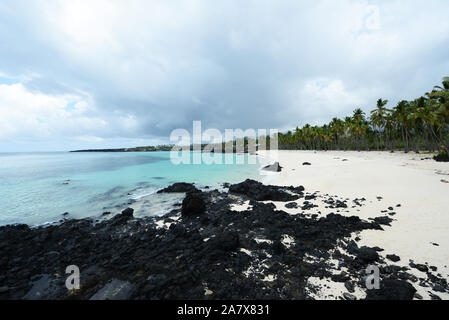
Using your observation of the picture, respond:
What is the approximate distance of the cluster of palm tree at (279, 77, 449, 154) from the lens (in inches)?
1352

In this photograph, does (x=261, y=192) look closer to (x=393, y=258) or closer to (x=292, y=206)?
(x=292, y=206)

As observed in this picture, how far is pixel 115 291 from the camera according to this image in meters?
5.18

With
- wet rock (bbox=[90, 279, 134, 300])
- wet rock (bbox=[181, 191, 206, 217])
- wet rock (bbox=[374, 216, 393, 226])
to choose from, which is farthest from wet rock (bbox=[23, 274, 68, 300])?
wet rock (bbox=[374, 216, 393, 226])

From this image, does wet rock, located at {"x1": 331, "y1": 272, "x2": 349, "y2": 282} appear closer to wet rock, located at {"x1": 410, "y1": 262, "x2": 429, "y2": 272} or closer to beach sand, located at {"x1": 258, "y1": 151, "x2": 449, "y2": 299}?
beach sand, located at {"x1": 258, "y1": 151, "x2": 449, "y2": 299}

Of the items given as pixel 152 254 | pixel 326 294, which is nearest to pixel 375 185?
pixel 326 294

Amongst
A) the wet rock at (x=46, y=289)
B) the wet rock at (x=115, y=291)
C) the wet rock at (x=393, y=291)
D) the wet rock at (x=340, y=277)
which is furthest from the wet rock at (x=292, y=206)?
the wet rock at (x=46, y=289)

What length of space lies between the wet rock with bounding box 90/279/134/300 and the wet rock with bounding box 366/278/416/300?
21.7ft

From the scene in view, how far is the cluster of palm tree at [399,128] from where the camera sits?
34.3 metres

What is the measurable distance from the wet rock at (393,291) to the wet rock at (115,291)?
6.60 m

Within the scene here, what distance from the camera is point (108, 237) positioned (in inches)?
352

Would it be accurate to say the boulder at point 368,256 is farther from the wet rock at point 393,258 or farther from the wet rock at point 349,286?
the wet rock at point 349,286
